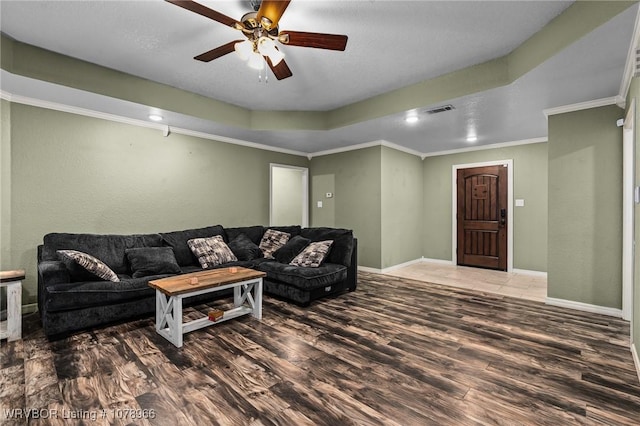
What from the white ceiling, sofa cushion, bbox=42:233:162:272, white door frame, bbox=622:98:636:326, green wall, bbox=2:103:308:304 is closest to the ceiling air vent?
the white ceiling

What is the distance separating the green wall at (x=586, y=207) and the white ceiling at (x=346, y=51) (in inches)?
13.7

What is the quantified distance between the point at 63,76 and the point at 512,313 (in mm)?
5623

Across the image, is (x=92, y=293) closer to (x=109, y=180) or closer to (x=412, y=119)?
(x=109, y=180)

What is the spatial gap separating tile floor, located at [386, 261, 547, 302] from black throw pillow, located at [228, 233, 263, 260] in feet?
8.39

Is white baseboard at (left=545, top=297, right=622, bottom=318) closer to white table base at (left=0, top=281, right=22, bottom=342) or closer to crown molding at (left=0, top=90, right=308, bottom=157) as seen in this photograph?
crown molding at (left=0, top=90, right=308, bottom=157)

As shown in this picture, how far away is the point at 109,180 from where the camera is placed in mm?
4016

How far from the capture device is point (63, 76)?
3.07 meters

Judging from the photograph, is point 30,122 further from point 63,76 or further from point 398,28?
point 398,28

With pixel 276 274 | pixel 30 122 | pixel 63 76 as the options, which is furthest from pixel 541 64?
pixel 30 122

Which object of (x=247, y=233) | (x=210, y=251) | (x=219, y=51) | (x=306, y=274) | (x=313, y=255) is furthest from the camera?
(x=247, y=233)

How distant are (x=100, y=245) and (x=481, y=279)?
5.77 metres

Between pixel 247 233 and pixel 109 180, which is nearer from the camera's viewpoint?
pixel 109 180

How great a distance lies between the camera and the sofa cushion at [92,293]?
2.72 m

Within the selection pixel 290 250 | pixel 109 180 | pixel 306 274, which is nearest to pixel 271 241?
pixel 290 250
